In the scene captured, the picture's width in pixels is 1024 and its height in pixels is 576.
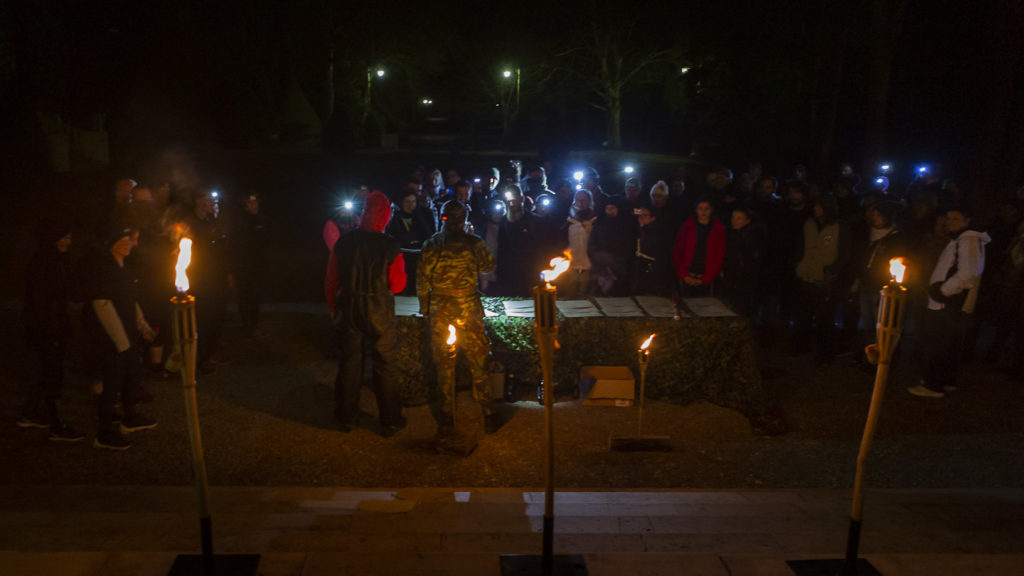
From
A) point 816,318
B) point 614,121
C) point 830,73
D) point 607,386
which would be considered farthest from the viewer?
point 614,121

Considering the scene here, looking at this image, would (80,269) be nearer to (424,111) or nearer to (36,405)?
(36,405)

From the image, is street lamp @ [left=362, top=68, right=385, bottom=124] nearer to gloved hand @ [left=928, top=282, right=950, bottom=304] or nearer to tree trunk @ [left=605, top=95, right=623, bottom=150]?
tree trunk @ [left=605, top=95, right=623, bottom=150]

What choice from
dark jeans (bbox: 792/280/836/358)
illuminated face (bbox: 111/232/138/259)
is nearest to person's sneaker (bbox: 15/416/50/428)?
illuminated face (bbox: 111/232/138/259)

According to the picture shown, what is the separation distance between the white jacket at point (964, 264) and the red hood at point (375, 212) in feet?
19.0

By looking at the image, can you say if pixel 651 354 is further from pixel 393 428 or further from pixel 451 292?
pixel 393 428

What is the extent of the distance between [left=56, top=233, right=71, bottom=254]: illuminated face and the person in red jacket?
21.4 feet

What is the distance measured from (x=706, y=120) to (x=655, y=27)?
5651 mm

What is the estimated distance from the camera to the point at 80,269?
6.22m

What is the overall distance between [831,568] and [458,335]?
3.94m

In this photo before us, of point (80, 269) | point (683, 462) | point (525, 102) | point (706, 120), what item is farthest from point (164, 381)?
point (525, 102)

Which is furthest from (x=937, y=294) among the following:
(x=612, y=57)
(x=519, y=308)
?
(x=612, y=57)

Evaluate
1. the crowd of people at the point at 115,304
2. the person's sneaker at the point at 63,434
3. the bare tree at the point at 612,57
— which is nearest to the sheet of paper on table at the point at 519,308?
the crowd of people at the point at 115,304

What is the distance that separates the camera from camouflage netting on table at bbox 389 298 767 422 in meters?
7.57

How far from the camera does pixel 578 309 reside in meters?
7.86
